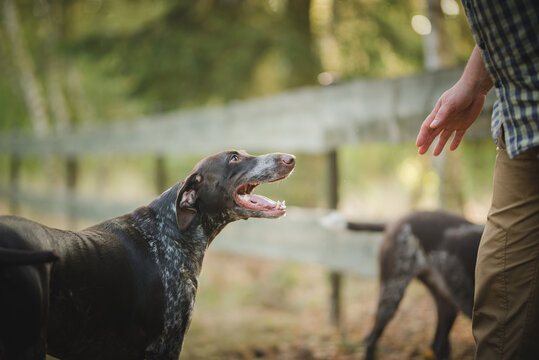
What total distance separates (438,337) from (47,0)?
1070 cm

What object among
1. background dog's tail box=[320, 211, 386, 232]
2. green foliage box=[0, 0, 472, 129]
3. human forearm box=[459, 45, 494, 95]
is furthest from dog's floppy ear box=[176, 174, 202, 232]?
green foliage box=[0, 0, 472, 129]

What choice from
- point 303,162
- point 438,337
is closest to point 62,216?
point 303,162

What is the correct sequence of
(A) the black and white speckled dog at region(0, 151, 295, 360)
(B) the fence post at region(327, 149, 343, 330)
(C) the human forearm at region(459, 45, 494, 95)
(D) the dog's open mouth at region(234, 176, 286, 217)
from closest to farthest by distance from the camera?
(A) the black and white speckled dog at region(0, 151, 295, 360)
(C) the human forearm at region(459, 45, 494, 95)
(D) the dog's open mouth at region(234, 176, 286, 217)
(B) the fence post at region(327, 149, 343, 330)

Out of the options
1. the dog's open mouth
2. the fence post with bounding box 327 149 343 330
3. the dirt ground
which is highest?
the dog's open mouth

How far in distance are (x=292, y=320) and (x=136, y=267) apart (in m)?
3.72

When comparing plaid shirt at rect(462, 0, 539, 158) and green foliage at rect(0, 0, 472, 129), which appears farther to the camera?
green foliage at rect(0, 0, 472, 129)

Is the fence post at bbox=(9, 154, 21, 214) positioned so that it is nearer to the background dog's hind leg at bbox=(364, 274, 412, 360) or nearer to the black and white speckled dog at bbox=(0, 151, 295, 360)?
the background dog's hind leg at bbox=(364, 274, 412, 360)

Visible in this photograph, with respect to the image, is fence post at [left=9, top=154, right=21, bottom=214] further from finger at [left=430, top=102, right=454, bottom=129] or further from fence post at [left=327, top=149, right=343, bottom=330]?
finger at [left=430, top=102, right=454, bottom=129]

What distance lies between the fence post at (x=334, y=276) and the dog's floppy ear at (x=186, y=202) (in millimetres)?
2553

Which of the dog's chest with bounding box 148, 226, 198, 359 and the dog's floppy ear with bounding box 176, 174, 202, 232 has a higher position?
the dog's floppy ear with bounding box 176, 174, 202, 232

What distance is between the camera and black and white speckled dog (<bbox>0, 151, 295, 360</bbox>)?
1.79 meters

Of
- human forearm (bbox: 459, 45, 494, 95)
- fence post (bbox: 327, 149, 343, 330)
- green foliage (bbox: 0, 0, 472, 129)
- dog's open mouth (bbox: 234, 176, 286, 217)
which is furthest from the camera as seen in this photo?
green foliage (bbox: 0, 0, 472, 129)

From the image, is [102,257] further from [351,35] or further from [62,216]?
[62,216]

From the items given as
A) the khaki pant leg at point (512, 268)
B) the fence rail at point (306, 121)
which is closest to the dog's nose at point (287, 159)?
the khaki pant leg at point (512, 268)
